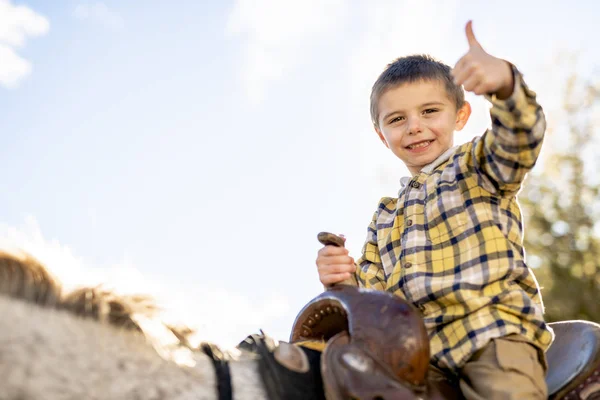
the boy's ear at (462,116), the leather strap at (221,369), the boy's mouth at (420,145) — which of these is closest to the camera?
the leather strap at (221,369)

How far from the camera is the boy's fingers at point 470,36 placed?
2.09 metres

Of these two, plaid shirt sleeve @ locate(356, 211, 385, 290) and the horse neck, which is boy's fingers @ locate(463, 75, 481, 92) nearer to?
plaid shirt sleeve @ locate(356, 211, 385, 290)

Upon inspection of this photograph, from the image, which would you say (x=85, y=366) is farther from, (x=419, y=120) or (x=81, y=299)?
(x=419, y=120)

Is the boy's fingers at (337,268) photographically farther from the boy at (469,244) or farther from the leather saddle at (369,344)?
the leather saddle at (369,344)

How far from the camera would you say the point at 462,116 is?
2979mm

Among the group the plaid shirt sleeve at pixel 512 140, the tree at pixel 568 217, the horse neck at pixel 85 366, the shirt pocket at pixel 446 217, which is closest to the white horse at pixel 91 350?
the horse neck at pixel 85 366

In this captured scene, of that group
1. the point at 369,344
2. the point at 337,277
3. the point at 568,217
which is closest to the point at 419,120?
the point at 337,277

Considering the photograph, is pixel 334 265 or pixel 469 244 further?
pixel 469 244

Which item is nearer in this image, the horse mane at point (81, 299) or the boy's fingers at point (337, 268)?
the horse mane at point (81, 299)

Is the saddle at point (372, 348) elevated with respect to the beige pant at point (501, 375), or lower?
elevated

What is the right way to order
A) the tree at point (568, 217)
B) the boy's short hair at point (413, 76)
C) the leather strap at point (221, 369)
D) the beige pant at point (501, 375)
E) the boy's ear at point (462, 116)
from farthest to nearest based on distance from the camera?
the tree at point (568, 217)
the boy's ear at point (462, 116)
the boy's short hair at point (413, 76)
the beige pant at point (501, 375)
the leather strap at point (221, 369)

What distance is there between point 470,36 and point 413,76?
0.69 m

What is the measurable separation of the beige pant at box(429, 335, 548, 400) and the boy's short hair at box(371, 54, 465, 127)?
126cm

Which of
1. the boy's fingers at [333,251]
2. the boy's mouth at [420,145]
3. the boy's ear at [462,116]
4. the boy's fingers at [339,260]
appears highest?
the boy's ear at [462,116]
